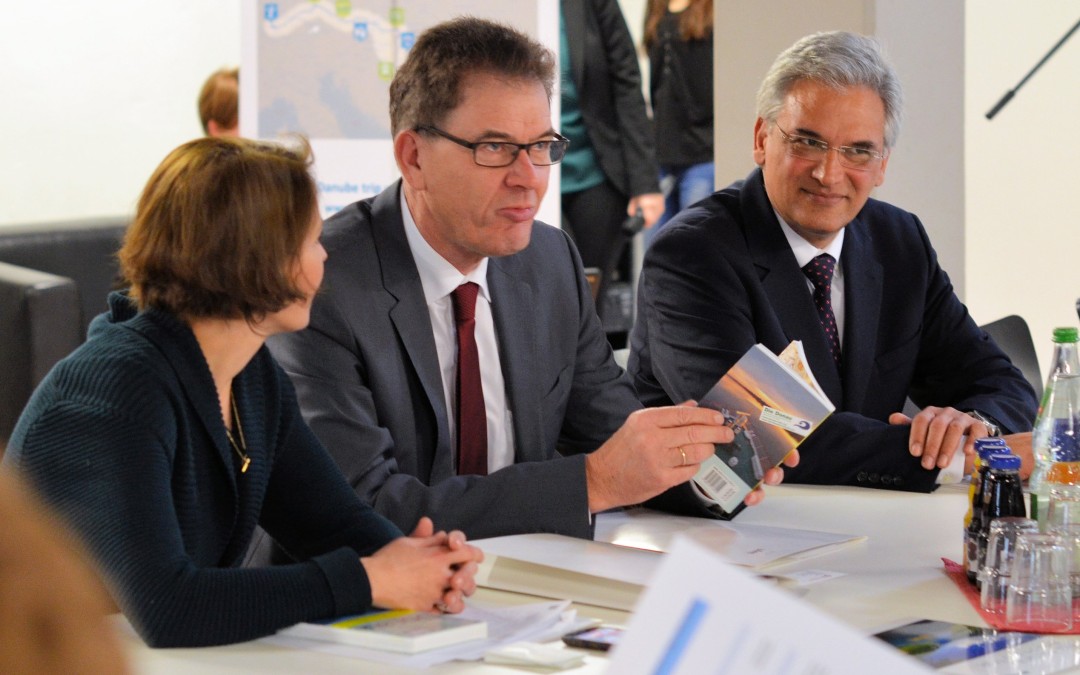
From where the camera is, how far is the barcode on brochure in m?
2.02

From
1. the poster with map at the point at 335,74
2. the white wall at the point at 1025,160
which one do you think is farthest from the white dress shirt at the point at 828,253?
the white wall at the point at 1025,160

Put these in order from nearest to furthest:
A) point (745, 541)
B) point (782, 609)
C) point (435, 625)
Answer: point (782, 609)
point (435, 625)
point (745, 541)

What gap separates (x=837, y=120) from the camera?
9.23 feet

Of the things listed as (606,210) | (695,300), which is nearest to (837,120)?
(695,300)

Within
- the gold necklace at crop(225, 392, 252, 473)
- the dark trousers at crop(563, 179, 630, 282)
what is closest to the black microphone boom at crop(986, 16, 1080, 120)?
the dark trousers at crop(563, 179, 630, 282)

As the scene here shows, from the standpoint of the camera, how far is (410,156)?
8.09 ft

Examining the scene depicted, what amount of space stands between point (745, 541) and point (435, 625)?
0.64 m

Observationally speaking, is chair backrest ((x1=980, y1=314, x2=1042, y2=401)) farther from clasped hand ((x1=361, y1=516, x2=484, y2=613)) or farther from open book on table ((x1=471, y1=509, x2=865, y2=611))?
clasped hand ((x1=361, y1=516, x2=484, y2=613))

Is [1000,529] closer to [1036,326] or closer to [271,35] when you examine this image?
[271,35]

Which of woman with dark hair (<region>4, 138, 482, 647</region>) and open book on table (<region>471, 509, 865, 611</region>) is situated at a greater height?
woman with dark hair (<region>4, 138, 482, 647</region>)

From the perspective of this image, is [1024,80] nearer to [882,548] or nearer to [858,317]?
[858,317]

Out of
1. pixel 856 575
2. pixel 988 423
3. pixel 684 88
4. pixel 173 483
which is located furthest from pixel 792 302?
pixel 684 88

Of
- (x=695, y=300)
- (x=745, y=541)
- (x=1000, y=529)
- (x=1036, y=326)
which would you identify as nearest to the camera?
(x=1000, y=529)

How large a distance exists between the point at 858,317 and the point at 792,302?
161 millimetres
